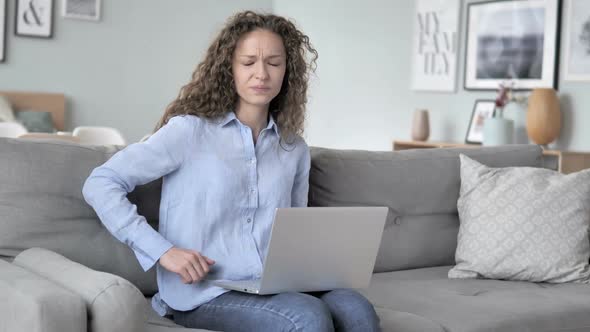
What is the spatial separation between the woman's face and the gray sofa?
0.36 m

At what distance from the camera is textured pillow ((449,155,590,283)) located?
9.09 feet

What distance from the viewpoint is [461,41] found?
652cm

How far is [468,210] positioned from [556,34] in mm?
3212

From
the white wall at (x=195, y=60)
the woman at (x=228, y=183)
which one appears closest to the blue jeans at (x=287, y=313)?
the woman at (x=228, y=183)

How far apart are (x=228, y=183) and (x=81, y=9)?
6064 mm

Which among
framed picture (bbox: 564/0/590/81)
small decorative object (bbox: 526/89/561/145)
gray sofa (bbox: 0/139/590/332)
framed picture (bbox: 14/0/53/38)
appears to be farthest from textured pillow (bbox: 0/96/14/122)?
gray sofa (bbox: 0/139/590/332)

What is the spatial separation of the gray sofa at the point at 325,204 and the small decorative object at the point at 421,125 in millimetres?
3205

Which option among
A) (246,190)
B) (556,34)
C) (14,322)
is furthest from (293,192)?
(556,34)

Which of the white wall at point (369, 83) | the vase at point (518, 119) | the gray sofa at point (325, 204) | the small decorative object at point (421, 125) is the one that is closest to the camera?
the gray sofa at point (325, 204)

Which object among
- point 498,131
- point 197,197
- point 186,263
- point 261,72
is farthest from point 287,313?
point 498,131

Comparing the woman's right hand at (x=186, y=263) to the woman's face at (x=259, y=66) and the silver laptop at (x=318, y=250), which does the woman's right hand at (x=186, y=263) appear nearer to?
the silver laptop at (x=318, y=250)

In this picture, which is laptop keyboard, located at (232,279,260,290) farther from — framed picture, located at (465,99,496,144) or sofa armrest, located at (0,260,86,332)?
framed picture, located at (465,99,496,144)

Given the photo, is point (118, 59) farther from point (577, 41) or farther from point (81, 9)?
point (577, 41)

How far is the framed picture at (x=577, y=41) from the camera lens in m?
5.53
